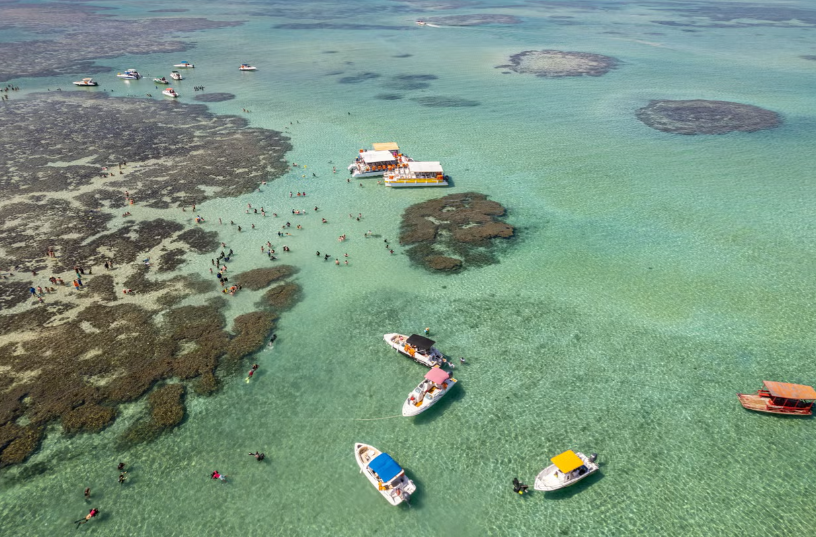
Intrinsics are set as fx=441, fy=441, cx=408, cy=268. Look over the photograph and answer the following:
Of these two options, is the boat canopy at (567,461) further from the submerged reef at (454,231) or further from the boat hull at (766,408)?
the submerged reef at (454,231)

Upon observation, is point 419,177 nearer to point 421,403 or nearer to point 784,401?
point 421,403

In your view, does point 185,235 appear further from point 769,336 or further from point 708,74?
point 708,74

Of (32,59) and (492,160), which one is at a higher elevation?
(32,59)

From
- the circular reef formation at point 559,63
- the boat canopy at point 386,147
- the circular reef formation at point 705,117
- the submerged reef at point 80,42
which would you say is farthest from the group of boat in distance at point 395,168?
the submerged reef at point 80,42

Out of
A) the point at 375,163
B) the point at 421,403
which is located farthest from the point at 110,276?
the point at 375,163

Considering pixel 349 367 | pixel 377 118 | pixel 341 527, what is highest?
pixel 377 118

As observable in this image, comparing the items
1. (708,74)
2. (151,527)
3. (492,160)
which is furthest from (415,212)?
(708,74)
